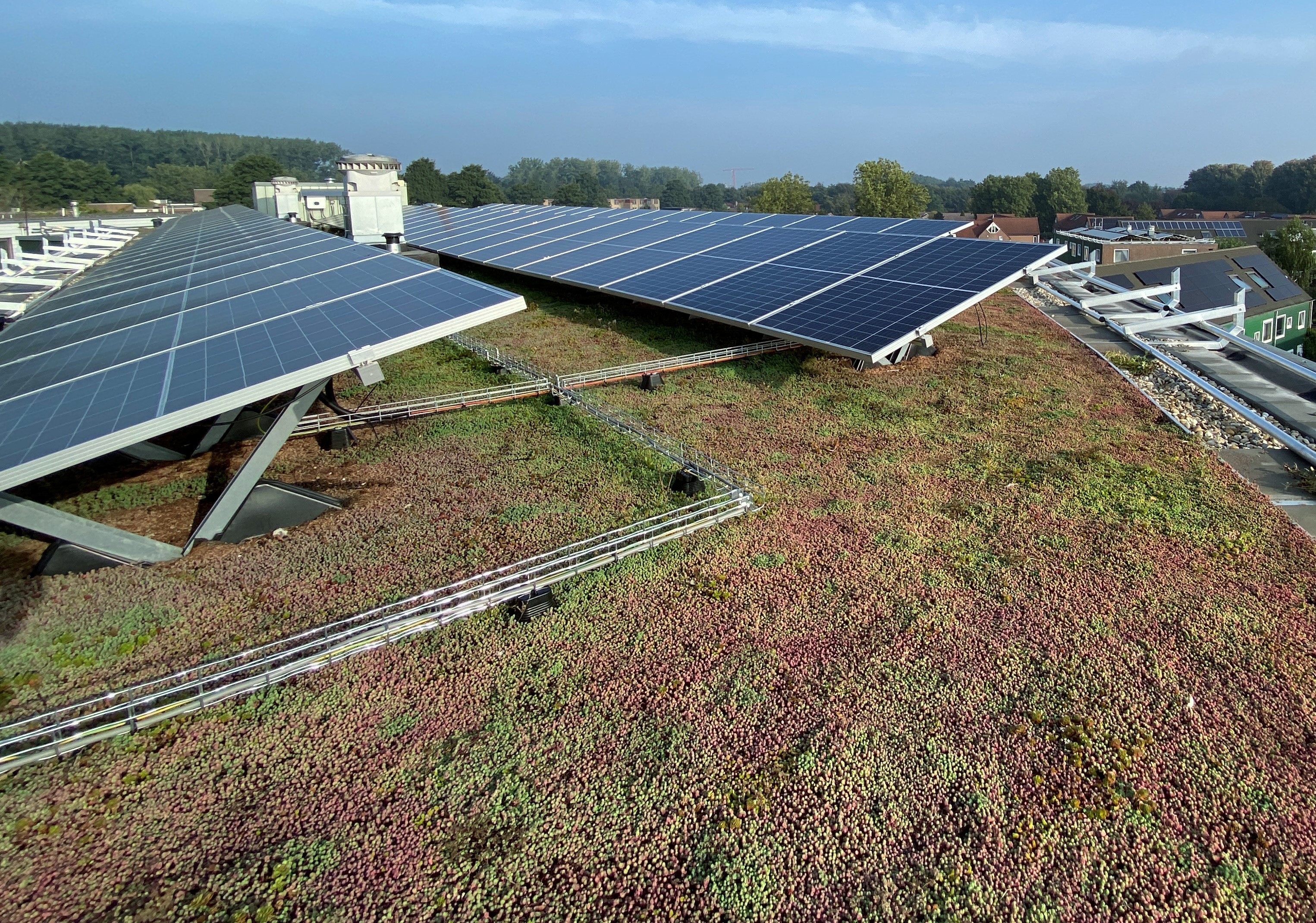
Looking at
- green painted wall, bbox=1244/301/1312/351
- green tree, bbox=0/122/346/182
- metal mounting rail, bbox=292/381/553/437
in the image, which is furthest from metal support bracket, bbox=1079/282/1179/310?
green tree, bbox=0/122/346/182

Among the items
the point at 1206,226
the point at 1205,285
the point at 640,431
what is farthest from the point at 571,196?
the point at 640,431

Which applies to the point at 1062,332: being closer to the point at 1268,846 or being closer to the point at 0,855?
the point at 1268,846

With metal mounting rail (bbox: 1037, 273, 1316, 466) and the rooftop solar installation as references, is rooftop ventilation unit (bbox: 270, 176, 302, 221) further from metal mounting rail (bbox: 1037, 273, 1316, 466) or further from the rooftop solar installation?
metal mounting rail (bbox: 1037, 273, 1316, 466)

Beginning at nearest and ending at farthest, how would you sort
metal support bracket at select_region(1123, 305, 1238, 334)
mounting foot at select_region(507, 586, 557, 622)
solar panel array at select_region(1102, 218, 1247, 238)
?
mounting foot at select_region(507, 586, 557, 622), metal support bracket at select_region(1123, 305, 1238, 334), solar panel array at select_region(1102, 218, 1247, 238)

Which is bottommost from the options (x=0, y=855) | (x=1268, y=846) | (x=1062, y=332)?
(x=0, y=855)

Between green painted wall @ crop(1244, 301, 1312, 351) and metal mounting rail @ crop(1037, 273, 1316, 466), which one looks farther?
Result: green painted wall @ crop(1244, 301, 1312, 351)

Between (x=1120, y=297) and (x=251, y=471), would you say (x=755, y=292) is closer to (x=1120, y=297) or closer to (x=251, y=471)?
(x=251, y=471)

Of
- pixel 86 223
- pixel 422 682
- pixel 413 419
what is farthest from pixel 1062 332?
pixel 86 223
